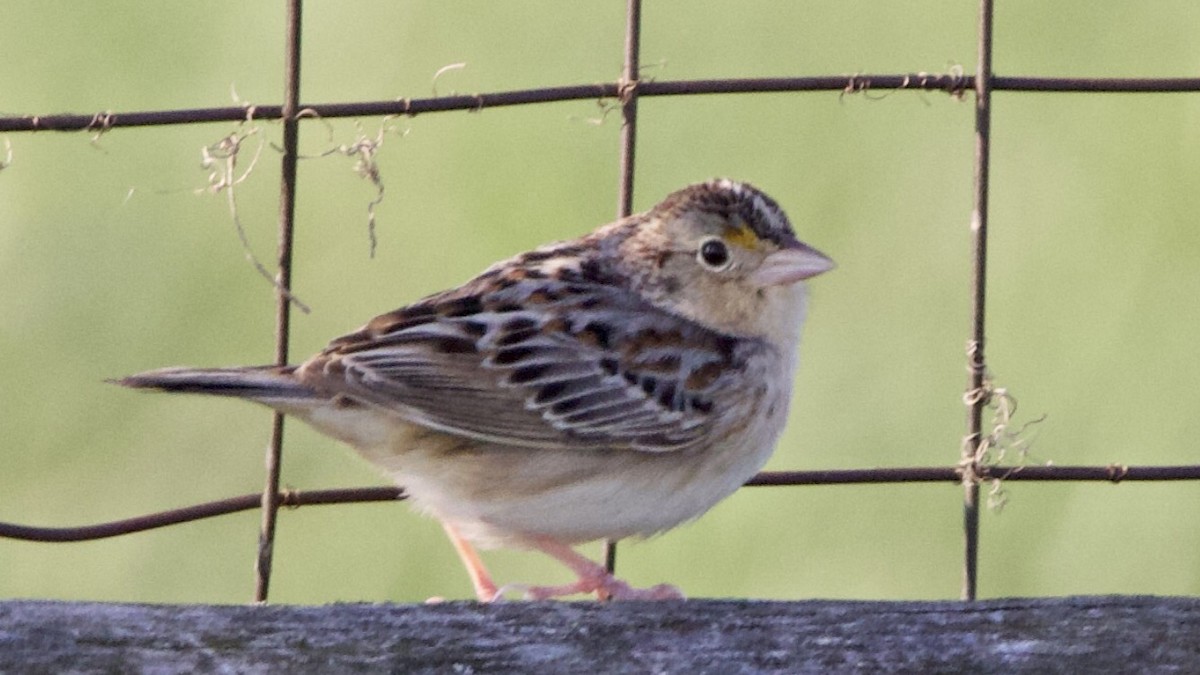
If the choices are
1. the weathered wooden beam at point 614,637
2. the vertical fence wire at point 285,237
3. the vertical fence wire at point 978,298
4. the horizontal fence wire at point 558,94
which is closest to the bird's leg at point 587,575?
the vertical fence wire at point 285,237

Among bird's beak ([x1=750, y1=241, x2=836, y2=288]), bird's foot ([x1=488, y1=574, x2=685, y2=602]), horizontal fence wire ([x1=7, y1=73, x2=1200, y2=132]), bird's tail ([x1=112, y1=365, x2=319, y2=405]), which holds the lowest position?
bird's foot ([x1=488, y1=574, x2=685, y2=602])

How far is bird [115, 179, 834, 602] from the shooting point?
12.9 feet

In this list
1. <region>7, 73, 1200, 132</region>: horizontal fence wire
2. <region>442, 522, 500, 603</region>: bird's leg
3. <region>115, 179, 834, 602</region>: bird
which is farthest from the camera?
<region>442, 522, 500, 603</region>: bird's leg

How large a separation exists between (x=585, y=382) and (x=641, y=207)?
3.35m

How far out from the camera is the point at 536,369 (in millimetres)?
4141

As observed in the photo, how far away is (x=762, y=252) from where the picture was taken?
4355 millimetres

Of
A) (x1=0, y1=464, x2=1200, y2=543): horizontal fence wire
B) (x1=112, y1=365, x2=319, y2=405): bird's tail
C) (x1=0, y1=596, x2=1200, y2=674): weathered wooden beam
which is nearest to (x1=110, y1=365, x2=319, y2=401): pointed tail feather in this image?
(x1=112, y1=365, x2=319, y2=405): bird's tail

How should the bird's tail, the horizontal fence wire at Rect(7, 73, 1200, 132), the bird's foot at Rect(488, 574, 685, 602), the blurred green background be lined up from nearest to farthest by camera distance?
1. the bird's tail
2. the bird's foot at Rect(488, 574, 685, 602)
3. the horizontal fence wire at Rect(7, 73, 1200, 132)
4. the blurred green background

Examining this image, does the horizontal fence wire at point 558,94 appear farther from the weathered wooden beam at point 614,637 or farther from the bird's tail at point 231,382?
the weathered wooden beam at point 614,637

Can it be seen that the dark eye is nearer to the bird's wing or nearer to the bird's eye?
the bird's eye

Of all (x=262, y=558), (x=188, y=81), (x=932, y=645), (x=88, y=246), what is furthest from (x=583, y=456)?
(x=188, y=81)

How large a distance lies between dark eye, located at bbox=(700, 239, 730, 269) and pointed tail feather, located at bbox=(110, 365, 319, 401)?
36.2 inches

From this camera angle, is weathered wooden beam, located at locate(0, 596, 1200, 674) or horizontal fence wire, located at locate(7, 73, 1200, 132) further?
horizontal fence wire, located at locate(7, 73, 1200, 132)

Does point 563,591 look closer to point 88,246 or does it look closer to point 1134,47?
point 88,246
